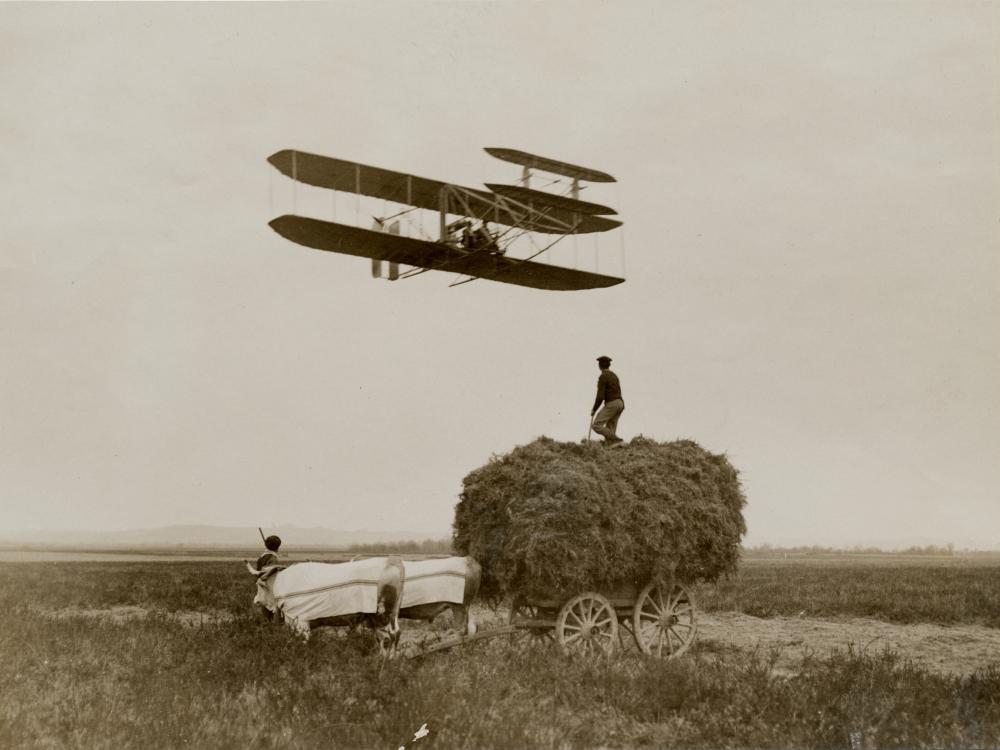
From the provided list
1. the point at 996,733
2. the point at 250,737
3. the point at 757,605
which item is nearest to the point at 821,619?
the point at 757,605

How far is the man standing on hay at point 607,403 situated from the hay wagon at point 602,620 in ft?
7.57

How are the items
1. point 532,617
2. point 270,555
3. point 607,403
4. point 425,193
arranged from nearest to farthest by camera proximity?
point 270,555 < point 532,617 < point 607,403 < point 425,193

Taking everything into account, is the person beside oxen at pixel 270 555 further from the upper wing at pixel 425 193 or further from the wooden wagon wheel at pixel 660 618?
the upper wing at pixel 425 193

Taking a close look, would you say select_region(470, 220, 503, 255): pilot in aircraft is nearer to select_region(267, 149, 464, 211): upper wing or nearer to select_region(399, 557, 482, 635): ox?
select_region(267, 149, 464, 211): upper wing

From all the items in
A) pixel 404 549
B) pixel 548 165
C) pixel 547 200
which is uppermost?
pixel 548 165

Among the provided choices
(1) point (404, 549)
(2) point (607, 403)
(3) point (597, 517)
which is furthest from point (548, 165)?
(1) point (404, 549)

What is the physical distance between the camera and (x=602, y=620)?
9945 millimetres

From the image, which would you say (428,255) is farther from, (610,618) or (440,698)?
(440,698)

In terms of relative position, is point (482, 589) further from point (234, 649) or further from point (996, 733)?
point (996, 733)

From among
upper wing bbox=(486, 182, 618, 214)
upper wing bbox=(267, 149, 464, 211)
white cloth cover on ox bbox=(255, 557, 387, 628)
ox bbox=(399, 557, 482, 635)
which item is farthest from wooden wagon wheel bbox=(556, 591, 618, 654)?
upper wing bbox=(267, 149, 464, 211)

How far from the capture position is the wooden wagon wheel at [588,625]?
9.52 metres

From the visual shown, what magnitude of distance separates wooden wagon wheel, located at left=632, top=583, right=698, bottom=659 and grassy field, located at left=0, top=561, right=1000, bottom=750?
646mm

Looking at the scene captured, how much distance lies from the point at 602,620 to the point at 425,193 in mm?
12647

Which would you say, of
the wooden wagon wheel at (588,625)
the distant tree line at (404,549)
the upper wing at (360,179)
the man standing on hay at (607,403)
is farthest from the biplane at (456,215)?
the distant tree line at (404,549)
